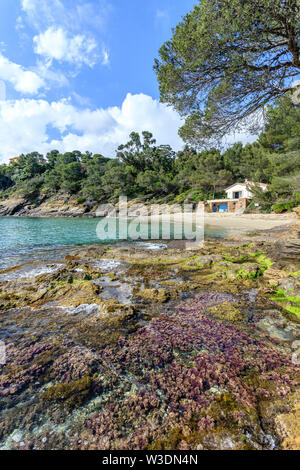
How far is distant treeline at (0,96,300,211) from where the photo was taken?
33422 mm

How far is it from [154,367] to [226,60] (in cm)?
989

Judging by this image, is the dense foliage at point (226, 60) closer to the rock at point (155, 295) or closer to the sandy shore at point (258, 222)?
the rock at point (155, 295)

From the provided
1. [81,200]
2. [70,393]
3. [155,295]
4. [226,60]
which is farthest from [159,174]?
[70,393]

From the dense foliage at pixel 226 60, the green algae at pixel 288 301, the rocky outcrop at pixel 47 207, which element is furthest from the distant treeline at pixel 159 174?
the green algae at pixel 288 301

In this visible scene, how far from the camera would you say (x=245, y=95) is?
8258 mm

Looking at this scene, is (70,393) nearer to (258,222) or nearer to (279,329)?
(279,329)

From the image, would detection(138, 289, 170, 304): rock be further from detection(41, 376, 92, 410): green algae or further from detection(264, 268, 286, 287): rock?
detection(264, 268, 286, 287): rock

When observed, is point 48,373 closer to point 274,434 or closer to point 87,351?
point 87,351

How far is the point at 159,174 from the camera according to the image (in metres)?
68.7

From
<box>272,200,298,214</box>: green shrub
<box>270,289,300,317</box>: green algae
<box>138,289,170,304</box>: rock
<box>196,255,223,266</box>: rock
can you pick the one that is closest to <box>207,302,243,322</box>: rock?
<box>270,289,300,317</box>: green algae

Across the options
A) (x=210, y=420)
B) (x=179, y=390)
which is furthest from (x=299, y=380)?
(x=179, y=390)

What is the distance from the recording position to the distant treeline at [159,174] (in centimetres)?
3342

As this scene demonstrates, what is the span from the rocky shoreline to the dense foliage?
23.9 ft

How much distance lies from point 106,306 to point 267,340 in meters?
3.78
